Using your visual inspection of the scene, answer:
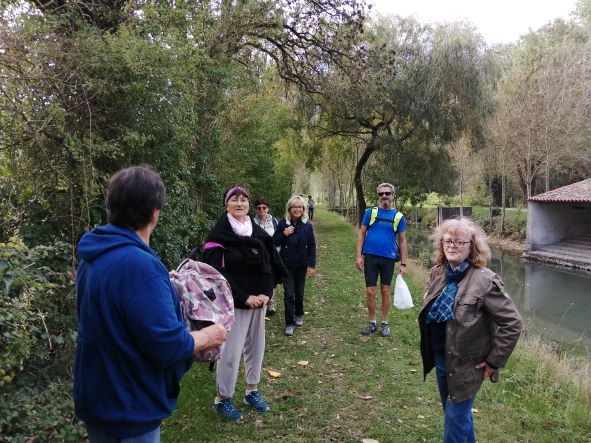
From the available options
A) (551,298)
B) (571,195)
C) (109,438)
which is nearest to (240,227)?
(109,438)

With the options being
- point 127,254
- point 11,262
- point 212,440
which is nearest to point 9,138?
point 11,262

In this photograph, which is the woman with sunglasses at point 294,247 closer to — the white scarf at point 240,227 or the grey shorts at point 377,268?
the grey shorts at point 377,268

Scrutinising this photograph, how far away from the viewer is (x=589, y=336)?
35.9 feet

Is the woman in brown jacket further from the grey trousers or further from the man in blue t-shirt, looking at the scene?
the man in blue t-shirt

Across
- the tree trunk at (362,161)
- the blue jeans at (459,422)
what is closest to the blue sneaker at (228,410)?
the blue jeans at (459,422)

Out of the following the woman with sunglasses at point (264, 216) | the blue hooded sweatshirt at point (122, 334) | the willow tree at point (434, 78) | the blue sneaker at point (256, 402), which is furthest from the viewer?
the willow tree at point (434, 78)

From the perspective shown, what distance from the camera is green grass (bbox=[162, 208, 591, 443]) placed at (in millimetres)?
3695

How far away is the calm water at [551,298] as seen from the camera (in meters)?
11.0

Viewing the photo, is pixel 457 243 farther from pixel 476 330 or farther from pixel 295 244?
pixel 295 244

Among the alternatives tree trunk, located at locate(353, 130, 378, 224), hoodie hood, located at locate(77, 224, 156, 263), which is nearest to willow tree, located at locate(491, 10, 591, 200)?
tree trunk, located at locate(353, 130, 378, 224)

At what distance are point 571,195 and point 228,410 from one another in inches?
961

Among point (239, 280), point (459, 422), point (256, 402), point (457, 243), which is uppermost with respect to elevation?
point (457, 243)

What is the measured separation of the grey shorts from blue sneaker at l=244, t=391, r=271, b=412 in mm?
2342

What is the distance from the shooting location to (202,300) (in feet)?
6.87
